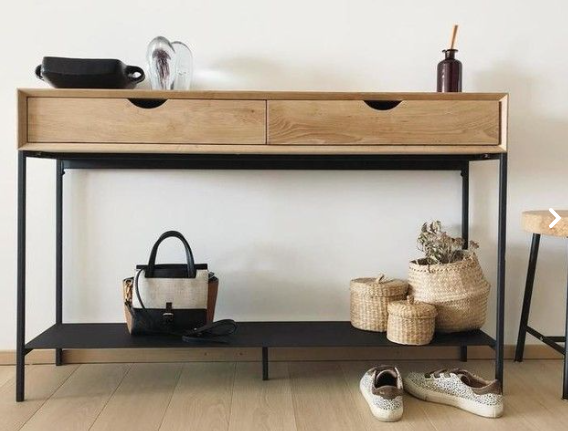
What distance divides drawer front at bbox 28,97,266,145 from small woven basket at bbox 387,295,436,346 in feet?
2.07

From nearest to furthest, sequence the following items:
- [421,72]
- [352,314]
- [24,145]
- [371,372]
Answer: [24,145], [371,372], [352,314], [421,72]

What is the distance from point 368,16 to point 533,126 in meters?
0.68

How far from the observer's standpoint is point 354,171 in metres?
2.00

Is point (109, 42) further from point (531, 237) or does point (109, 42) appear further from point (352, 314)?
point (531, 237)

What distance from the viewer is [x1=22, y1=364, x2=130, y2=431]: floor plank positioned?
1.50 meters

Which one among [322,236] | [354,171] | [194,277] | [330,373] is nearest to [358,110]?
[354,171]

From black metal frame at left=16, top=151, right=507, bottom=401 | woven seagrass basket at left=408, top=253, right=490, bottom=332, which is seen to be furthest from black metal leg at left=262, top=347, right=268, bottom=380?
black metal frame at left=16, top=151, right=507, bottom=401

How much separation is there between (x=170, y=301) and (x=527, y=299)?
1.18 meters

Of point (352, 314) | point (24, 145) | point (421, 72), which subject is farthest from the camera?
point (421, 72)

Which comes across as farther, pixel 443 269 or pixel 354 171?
pixel 354 171

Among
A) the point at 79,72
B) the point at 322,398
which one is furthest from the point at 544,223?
the point at 79,72

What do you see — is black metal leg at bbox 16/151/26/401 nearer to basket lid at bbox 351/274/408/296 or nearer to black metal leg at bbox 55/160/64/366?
black metal leg at bbox 55/160/64/366

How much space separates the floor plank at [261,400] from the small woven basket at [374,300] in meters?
0.31

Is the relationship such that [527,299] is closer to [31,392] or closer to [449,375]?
[449,375]
